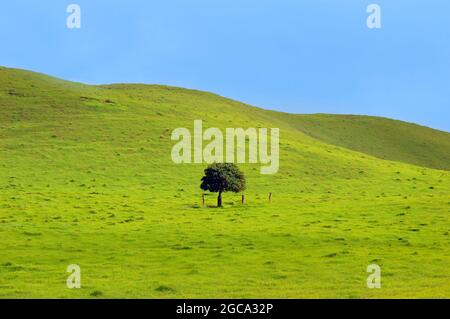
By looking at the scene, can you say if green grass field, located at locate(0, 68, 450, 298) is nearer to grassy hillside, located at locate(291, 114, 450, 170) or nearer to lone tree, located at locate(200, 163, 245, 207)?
lone tree, located at locate(200, 163, 245, 207)

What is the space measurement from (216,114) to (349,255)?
75.5 m

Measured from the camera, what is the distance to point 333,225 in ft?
144

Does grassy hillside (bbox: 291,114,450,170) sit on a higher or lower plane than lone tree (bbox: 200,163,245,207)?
higher


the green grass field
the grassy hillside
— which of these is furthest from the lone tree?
the grassy hillside

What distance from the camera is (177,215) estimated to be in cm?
4838

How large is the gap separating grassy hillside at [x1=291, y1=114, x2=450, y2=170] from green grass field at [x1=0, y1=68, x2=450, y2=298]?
31.5 m

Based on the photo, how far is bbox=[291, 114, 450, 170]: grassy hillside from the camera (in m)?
130

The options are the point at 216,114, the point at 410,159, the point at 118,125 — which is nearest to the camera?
the point at 118,125

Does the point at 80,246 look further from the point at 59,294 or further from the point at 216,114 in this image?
the point at 216,114

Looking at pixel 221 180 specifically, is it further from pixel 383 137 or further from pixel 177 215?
pixel 383 137

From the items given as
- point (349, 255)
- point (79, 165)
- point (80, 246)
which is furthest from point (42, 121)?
point (349, 255)

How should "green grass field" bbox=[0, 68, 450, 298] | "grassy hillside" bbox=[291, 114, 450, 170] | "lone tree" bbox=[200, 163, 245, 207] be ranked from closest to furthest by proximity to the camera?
"green grass field" bbox=[0, 68, 450, 298], "lone tree" bbox=[200, 163, 245, 207], "grassy hillside" bbox=[291, 114, 450, 170]

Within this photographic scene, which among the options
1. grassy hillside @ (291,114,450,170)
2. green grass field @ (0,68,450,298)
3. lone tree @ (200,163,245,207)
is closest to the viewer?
green grass field @ (0,68,450,298)

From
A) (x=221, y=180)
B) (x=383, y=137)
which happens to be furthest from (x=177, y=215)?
(x=383, y=137)
